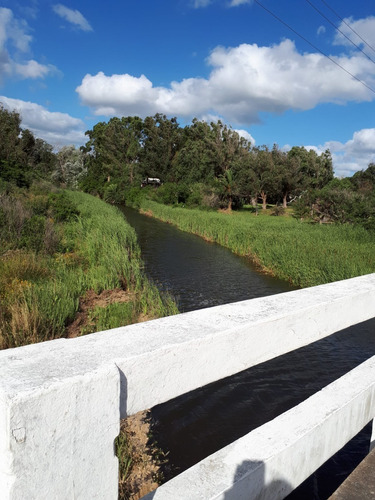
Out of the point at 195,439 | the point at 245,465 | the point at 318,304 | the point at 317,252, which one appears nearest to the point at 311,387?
the point at 195,439

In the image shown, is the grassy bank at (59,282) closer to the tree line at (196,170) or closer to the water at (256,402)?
the water at (256,402)

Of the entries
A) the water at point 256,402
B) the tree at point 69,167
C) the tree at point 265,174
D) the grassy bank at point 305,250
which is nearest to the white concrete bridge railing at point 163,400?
the water at point 256,402

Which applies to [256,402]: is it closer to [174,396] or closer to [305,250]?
[174,396]

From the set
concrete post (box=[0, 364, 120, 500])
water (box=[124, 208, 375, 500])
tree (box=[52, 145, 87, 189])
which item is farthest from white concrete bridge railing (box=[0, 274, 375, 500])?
tree (box=[52, 145, 87, 189])

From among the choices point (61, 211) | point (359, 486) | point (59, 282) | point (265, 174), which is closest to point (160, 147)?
point (265, 174)

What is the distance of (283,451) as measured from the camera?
4.67 feet

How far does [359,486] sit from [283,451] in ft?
1.43

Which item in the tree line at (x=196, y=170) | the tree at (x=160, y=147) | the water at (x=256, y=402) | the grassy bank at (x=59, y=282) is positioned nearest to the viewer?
the water at (x=256, y=402)

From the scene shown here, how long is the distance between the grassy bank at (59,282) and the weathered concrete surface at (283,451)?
14.8 feet

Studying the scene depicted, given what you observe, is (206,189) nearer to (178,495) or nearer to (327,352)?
(327,352)

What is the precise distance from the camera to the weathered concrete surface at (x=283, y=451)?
1.23 meters

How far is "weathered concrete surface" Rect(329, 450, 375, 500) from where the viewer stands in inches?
60.7

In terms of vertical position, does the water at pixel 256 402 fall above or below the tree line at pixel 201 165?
below

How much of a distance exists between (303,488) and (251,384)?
6.90 ft
